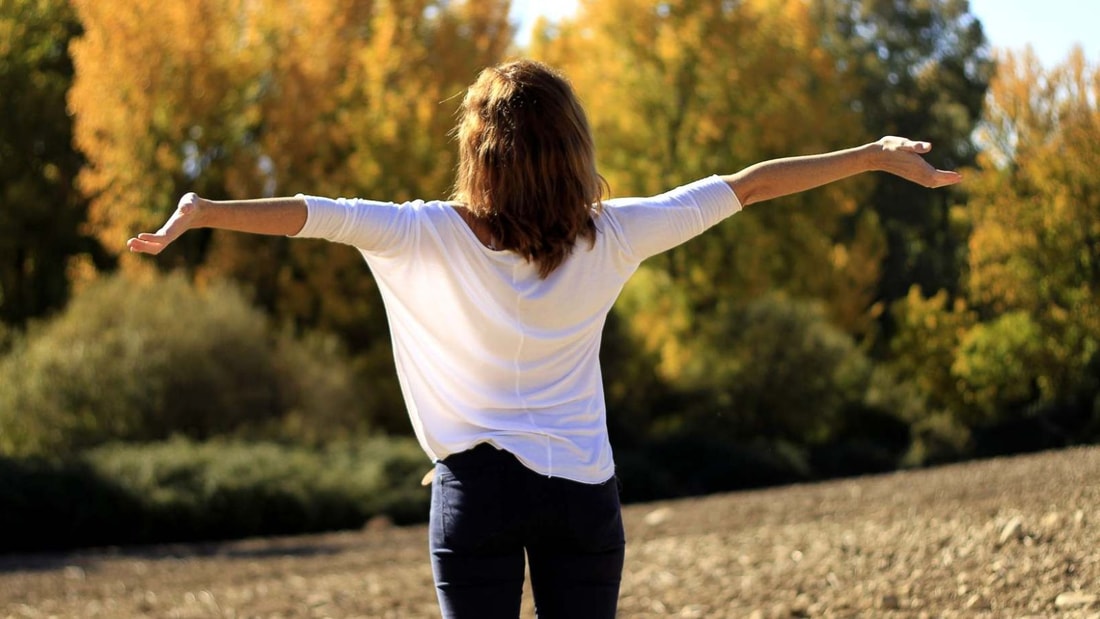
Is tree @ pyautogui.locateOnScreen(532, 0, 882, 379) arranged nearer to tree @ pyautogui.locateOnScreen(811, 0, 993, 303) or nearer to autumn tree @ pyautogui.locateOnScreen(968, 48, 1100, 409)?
tree @ pyautogui.locateOnScreen(811, 0, 993, 303)

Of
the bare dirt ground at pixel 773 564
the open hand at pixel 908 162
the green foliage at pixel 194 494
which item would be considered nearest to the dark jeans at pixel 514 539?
the open hand at pixel 908 162

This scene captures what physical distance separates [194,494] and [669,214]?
1361 centimetres

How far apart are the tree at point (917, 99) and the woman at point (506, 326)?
28.8m

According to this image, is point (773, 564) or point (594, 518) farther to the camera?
point (773, 564)

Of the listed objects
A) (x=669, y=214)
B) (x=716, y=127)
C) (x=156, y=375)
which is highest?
(x=716, y=127)

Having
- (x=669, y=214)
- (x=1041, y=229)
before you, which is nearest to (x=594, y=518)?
(x=669, y=214)

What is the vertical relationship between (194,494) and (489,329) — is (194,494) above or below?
below

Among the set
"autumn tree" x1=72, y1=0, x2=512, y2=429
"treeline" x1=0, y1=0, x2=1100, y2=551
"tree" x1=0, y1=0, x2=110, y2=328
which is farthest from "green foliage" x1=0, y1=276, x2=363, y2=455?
"tree" x1=0, y1=0, x2=110, y2=328

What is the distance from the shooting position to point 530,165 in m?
2.77

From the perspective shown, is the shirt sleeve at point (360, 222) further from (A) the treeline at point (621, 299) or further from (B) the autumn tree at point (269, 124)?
(B) the autumn tree at point (269, 124)

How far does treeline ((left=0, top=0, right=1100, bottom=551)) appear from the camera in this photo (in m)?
19.2

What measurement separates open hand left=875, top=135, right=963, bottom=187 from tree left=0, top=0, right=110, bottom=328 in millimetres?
23193

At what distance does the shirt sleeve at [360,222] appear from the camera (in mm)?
2752

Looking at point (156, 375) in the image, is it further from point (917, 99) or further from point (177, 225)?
point (917, 99)
